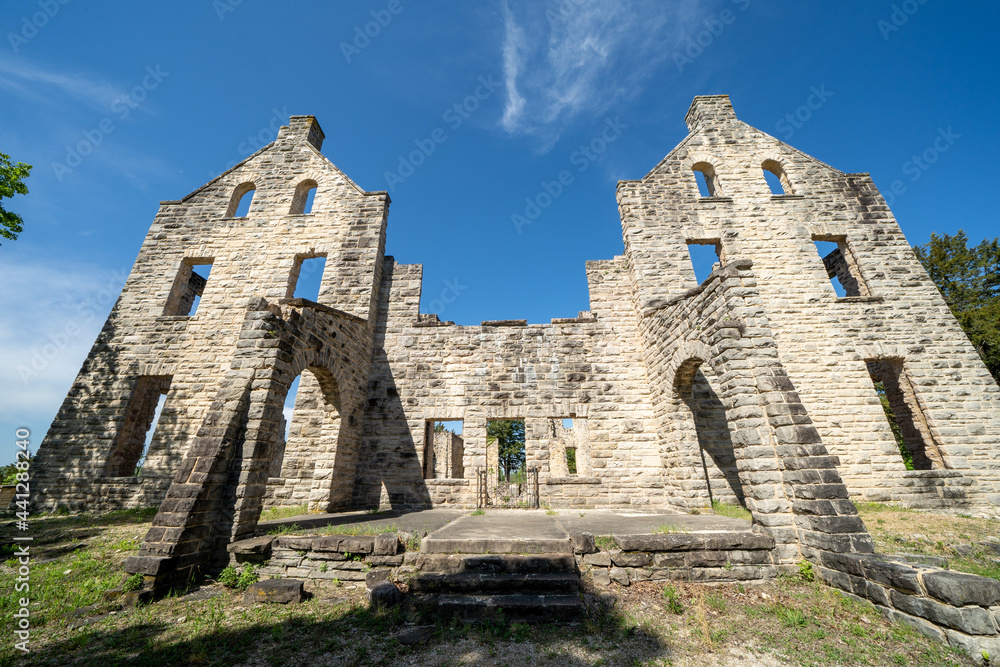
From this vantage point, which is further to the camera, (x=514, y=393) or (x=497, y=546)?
(x=514, y=393)

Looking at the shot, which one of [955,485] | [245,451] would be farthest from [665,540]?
[955,485]

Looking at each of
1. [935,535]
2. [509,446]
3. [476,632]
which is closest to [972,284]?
[935,535]

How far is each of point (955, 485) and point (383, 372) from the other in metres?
14.4

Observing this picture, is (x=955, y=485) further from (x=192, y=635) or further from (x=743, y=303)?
(x=192, y=635)

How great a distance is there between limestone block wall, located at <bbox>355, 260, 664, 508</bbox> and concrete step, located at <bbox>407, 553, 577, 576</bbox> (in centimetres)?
453

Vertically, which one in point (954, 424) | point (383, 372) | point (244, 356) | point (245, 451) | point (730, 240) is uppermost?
point (730, 240)

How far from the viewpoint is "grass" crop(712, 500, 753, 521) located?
281 inches

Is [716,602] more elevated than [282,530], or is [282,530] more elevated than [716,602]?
[282,530]

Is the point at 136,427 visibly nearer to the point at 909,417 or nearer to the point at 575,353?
the point at 575,353

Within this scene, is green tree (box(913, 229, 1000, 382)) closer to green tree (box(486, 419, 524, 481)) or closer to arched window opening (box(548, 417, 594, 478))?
arched window opening (box(548, 417, 594, 478))

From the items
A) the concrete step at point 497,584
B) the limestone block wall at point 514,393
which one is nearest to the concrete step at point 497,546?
the concrete step at point 497,584

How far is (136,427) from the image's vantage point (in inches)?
413

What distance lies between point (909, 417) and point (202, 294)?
70.2ft

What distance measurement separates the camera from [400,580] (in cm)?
464
